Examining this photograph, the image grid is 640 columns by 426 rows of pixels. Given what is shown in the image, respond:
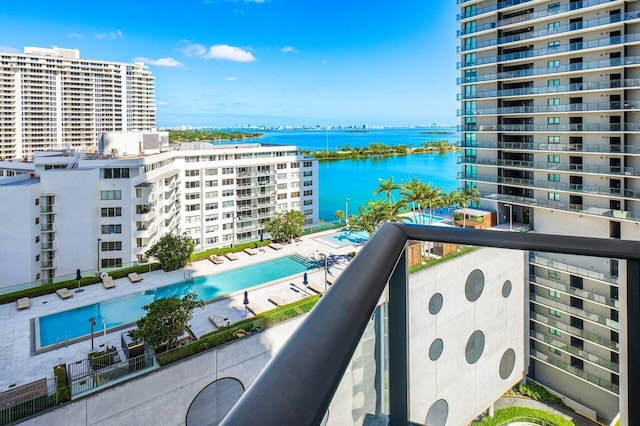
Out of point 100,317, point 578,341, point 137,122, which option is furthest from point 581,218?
point 137,122

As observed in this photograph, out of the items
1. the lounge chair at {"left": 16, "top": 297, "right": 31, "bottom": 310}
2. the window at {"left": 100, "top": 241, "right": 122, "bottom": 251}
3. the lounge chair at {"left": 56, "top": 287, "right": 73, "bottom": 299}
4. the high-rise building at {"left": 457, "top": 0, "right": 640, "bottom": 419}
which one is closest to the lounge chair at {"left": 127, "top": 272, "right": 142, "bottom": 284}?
the lounge chair at {"left": 56, "top": 287, "right": 73, "bottom": 299}

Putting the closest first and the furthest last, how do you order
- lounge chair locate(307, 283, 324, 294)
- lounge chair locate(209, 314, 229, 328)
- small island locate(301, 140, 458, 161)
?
lounge chair locate(209, 314, 229, 328), lounge chair locate(307, 283, 324, 294), small island locate(301, 140, 458, 161)

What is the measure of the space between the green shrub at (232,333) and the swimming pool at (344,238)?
960 cm

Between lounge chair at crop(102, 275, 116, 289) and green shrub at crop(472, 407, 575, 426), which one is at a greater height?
green shrub at crop(472, 407, 575, 426)

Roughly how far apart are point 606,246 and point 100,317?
14.9 m

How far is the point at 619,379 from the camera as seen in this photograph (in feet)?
3.98

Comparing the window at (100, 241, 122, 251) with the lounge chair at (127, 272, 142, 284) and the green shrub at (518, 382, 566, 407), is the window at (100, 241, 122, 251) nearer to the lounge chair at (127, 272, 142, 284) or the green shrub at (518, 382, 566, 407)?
the lounge chair at (127, 272, 142, 284)

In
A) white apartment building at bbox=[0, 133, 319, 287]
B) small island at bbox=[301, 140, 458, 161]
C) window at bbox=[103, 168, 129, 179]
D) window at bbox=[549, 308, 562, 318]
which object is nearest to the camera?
window at bbox=[549, 308, 562, 318]

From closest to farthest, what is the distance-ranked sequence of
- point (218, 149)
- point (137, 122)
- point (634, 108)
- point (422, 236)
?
point (422, 236) → point (634, 108) → point (218, 149) → point (137, 122)

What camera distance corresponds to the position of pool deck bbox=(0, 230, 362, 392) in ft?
35.2

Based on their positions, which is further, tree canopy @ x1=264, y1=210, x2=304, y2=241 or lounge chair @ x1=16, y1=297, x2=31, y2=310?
tree canopy @ x1=264, y1=210, x2=304, y2=241

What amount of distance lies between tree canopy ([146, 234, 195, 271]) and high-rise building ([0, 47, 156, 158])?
45.9 metres

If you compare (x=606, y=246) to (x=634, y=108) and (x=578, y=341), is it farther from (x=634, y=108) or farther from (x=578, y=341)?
(x=634, y=108)

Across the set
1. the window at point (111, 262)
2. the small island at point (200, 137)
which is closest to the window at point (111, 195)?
the window at point (111, 262)
